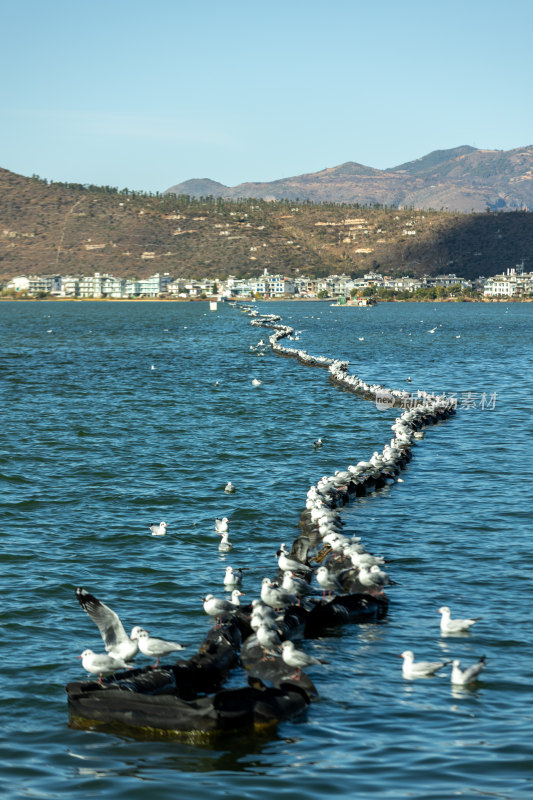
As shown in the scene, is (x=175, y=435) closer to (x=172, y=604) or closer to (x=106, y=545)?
(x=106, y=545)

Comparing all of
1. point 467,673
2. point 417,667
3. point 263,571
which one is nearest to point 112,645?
point 417,667

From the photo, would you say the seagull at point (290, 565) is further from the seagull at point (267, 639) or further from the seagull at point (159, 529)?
the seagull at point (159, 529)

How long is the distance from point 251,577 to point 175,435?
2248cm

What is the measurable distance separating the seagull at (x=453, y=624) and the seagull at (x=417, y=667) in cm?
173

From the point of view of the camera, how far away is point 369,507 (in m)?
28.3

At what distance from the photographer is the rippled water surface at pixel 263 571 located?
13.1m

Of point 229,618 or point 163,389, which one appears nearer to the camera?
point 229,618

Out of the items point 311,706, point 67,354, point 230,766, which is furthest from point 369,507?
point 67,354

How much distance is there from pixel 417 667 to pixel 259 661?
2.54 meters

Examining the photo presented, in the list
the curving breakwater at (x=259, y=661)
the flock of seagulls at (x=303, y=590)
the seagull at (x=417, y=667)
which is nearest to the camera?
the curving breakwater at (x=259, y=661)

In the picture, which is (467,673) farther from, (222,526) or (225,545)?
(222,526)

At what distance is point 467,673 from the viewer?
1545 cm

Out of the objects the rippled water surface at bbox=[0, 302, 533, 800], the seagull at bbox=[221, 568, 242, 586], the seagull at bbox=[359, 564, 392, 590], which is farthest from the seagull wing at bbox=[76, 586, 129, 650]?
the seagull at bbox=[359, 564, 392, 590]

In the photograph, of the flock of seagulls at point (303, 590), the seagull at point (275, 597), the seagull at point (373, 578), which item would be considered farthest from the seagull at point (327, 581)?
the seagull at point (275, 597)
